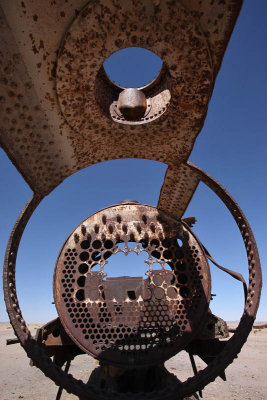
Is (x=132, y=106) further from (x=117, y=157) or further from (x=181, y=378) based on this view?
(x=181, y=378)

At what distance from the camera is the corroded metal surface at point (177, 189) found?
3.46m

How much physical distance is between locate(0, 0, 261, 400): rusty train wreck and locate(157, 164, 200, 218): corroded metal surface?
0.07 feet

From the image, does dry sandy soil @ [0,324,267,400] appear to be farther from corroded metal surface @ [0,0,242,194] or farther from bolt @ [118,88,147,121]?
bolt @ [118,88,147,121]

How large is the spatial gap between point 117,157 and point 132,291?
2202 millimetres

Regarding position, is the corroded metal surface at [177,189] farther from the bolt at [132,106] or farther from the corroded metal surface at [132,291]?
the bolt at [132,106]

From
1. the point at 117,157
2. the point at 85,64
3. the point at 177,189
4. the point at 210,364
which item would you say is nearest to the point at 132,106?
the point at 117,157

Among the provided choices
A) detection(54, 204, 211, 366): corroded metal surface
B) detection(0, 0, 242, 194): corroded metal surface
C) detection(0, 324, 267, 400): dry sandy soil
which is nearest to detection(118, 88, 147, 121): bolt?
detection(0, 0, 242, 194): corroded metal surface

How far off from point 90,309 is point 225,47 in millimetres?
3648

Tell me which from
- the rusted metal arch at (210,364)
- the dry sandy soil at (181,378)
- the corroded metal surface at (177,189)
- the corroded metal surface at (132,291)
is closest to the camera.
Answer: the rusted metal arch at (210,364)

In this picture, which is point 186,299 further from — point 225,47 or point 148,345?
point 225,47

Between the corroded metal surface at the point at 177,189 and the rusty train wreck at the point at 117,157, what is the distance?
2 cm

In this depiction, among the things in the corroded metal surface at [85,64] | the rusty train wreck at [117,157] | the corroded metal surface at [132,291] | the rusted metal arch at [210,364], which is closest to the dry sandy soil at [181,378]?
the rusty train wreck at [117,157]

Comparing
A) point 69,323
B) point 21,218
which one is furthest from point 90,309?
→ point 21,218

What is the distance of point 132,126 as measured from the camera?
2.69 metres
